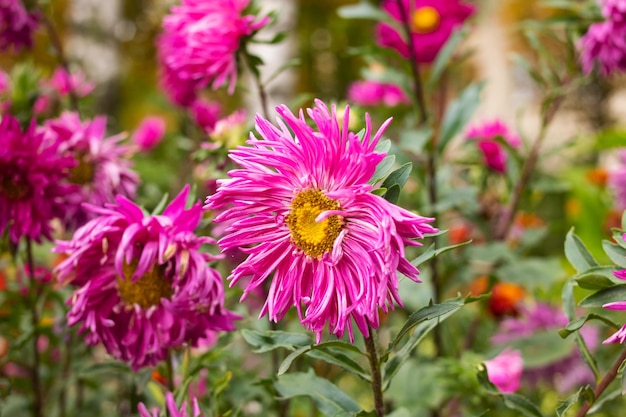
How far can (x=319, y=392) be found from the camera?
60 centimetres

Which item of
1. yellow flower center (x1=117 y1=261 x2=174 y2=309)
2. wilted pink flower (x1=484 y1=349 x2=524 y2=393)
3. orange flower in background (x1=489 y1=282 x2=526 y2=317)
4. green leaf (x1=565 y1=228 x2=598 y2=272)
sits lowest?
orange flower in background (x1=489 y1=282 x2=526 y2=317)

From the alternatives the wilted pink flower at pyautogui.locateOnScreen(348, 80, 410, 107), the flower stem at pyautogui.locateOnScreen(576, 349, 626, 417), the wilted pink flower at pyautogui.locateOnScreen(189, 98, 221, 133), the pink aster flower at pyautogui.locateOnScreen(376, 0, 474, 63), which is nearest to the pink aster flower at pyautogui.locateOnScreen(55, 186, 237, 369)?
the flower stem at pyautogui.locateOnScreen(576, 349, 626, 417)

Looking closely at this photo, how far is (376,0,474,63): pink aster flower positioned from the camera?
122 centimetres

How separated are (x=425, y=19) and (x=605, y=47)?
400 mm

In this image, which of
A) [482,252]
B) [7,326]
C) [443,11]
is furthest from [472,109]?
[7,326]

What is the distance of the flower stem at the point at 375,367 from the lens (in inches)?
19.4

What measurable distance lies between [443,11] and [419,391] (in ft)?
2.44

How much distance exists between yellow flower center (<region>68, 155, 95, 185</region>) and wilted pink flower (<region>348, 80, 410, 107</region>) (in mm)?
715

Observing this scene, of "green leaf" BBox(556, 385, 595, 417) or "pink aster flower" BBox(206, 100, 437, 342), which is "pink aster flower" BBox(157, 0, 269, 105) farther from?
"green leaf" BBox(556, 385, 595, 417)

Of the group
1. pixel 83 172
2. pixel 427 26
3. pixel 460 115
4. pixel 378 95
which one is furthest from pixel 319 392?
pixel 378 95

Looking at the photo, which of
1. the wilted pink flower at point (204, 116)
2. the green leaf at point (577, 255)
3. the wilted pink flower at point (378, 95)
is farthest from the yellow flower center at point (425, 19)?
the green leaf at point (577, 255)

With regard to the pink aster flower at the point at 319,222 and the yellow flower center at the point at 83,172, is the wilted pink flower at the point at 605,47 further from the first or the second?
the yellow flower center at the point at 83,172

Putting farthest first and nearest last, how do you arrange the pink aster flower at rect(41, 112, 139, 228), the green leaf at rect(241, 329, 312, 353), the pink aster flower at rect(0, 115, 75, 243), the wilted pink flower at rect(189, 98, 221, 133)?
1. the wilted pink flower at rect(189, 98, 221, 133)
2. the pink aster flower at rect(41, 112, 139, 228)
3. the pink aster flower at rect(0, 115, 75, 243)
4. the green leaf at rect(241, 329, 312, 353)

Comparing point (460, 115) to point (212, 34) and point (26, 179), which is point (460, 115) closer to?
point (212, 34)
